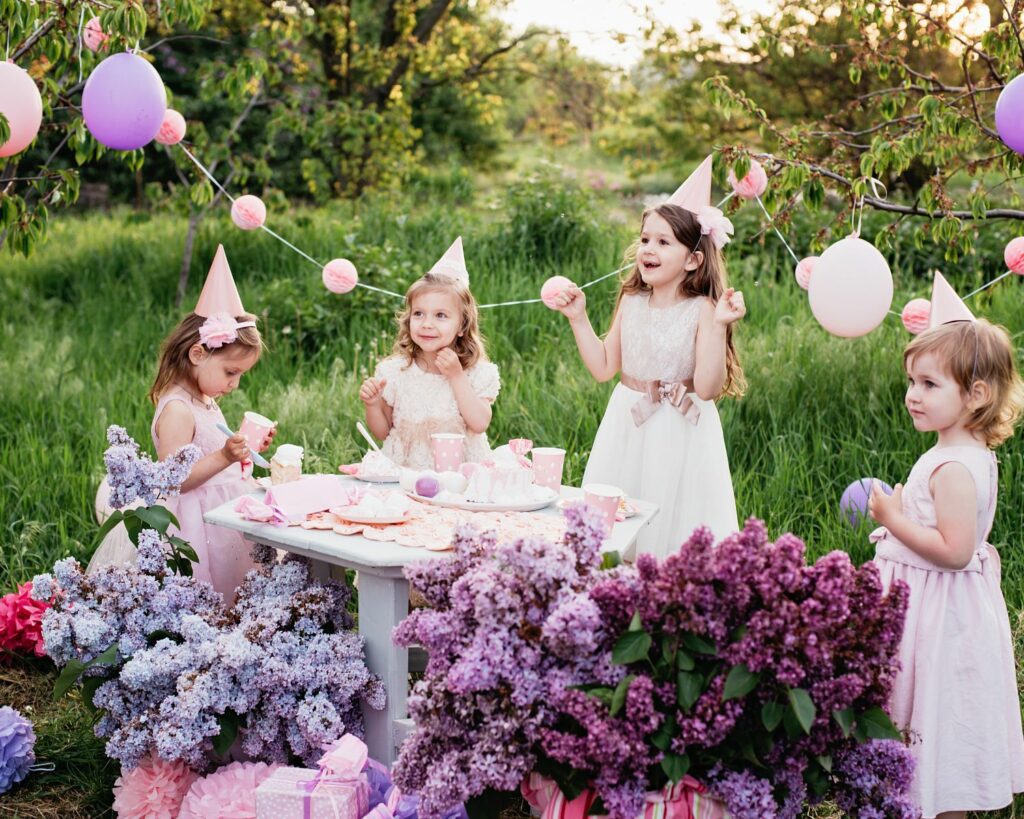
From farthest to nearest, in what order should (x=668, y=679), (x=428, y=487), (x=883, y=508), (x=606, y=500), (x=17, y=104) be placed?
(x=17, y=104), (x=428, y=487), (x=606, y=500), (x=883, y=508), (x=668, y=679)

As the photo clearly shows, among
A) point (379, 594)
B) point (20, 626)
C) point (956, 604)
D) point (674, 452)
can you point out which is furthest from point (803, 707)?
point (20, 626)

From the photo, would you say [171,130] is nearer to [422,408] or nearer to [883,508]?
[422,408]

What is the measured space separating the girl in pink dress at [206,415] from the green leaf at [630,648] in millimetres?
1763

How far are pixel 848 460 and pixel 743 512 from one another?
653mm

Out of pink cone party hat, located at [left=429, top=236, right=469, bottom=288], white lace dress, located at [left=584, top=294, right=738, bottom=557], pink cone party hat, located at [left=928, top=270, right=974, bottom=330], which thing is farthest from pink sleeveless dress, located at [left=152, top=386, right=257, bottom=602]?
pink cone party hat, located at [left=928, top=270, right=974, bottom=330]

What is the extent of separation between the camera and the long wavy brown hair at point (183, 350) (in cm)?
376

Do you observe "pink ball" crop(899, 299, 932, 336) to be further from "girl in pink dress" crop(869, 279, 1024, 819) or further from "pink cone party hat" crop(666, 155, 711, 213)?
"girl in pink dress" crop(869, 279, 1024, 819)

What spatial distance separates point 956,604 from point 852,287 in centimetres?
99

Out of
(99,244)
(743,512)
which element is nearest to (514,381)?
(743,512)

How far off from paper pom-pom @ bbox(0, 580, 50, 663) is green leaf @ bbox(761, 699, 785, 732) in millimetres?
2801

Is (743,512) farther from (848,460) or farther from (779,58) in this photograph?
(779,58)

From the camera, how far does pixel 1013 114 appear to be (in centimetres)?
320

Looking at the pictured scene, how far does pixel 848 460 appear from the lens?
16.3 feet

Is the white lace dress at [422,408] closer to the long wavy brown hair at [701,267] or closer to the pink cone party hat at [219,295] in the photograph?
the pink cone party hat at [219,295]
